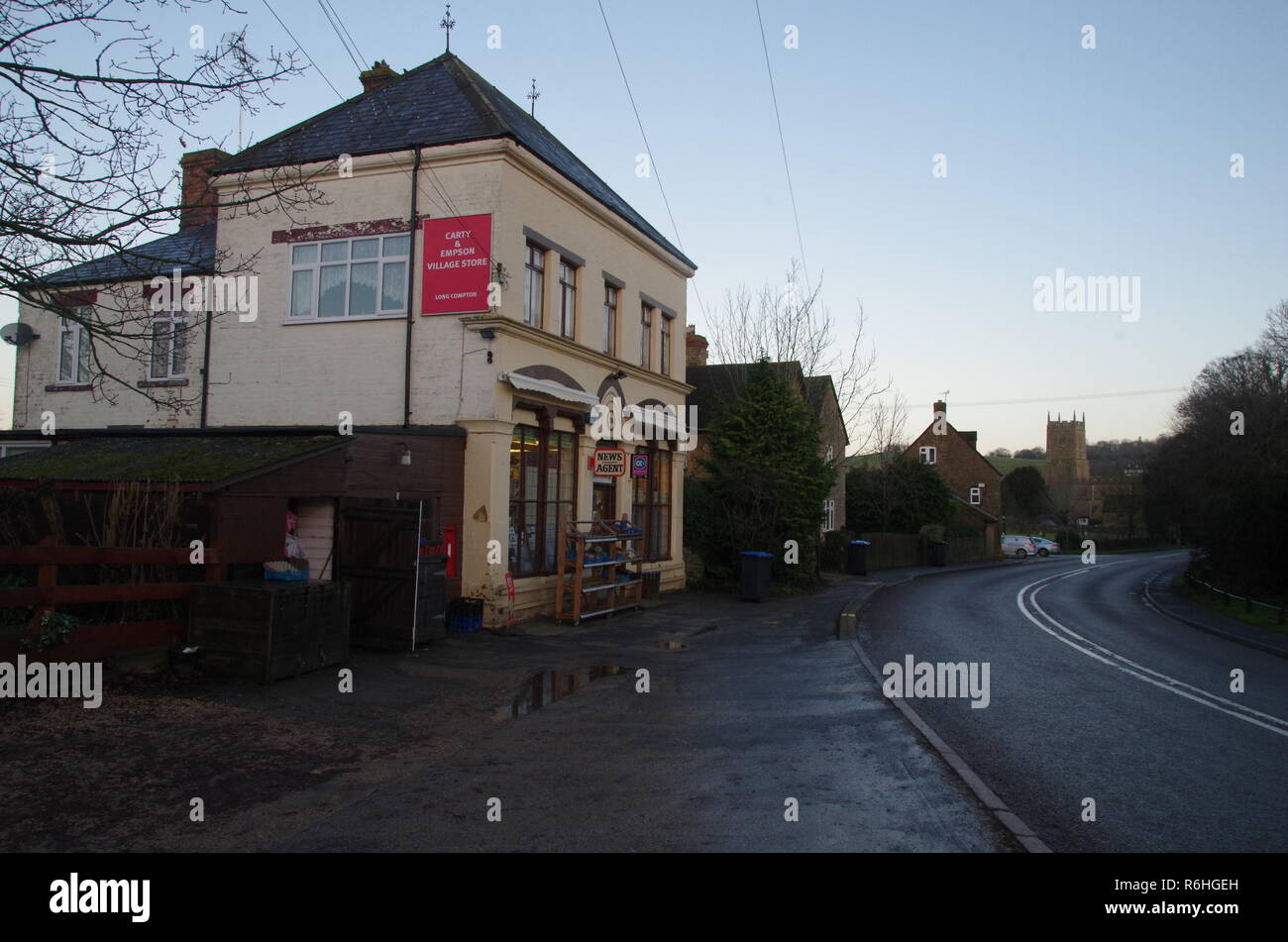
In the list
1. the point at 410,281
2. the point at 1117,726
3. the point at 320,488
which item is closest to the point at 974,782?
the point at 1117,726

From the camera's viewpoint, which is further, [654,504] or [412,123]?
[654,504]

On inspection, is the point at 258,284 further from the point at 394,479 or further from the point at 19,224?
the point at 19,224

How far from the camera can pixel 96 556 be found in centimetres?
858

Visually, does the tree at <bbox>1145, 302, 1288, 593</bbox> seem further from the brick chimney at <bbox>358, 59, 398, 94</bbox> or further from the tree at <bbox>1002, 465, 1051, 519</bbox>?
the tree at <bbox>1002, 465, 1051, 519</bbox>

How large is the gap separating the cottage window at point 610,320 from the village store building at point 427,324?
0.54 meters

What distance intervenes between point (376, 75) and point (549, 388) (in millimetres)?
9287

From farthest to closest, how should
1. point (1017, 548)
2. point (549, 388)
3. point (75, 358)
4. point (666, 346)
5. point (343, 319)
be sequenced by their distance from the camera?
point (1017, 548), point (666, 346), point (75, 358), point (343, 319), point (549, 388)

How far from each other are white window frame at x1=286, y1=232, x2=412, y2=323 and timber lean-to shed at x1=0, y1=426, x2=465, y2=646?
2684 millimetres

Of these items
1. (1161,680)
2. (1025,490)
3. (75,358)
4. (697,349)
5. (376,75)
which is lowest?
(1161,680)

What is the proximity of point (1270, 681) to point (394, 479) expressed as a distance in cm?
1310

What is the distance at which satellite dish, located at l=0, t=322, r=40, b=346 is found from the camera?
1931 centimetres

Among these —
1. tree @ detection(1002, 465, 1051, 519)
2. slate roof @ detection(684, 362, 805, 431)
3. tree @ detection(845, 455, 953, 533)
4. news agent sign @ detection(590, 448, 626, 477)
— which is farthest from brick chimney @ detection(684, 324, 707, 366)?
tree @ detection(1002, 465, 1051, 519)

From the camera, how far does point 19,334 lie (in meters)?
19.4

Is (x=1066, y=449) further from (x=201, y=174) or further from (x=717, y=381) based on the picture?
(x=201, y=174)
